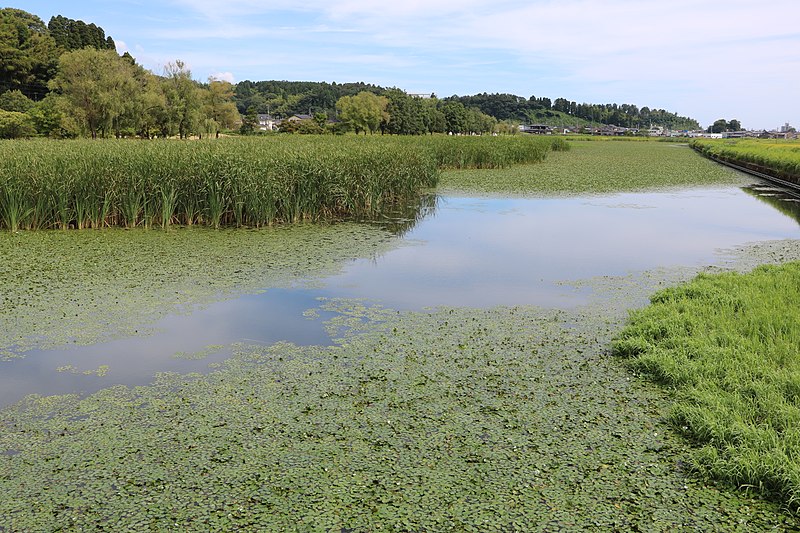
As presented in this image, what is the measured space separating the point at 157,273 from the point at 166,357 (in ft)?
9.85

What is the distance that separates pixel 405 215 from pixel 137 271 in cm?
672

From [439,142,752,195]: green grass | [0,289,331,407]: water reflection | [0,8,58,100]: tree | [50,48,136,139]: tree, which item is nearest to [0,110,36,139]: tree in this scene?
[50,48,136,139]: tree

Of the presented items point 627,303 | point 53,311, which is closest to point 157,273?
point 53,311

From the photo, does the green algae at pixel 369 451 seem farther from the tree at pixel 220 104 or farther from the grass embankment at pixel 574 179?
the tree at pixel 220 104

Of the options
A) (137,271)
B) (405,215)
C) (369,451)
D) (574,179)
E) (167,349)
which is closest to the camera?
(369,451)

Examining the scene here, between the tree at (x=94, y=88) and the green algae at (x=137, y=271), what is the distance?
97.6 ft

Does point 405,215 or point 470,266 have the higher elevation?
point 405,215

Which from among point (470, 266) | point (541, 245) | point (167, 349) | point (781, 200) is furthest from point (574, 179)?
point (167, 349)

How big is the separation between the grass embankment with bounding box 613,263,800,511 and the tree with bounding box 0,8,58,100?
212ft

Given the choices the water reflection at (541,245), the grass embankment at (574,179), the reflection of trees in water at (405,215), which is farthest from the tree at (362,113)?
the water reflection at (541,245)

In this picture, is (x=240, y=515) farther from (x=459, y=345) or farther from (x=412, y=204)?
(x=412, y=204)

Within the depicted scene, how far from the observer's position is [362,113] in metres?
72.5

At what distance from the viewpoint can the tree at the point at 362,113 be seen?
7250 cm

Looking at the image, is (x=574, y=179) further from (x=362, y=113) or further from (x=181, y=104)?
(x=362, y=113)
